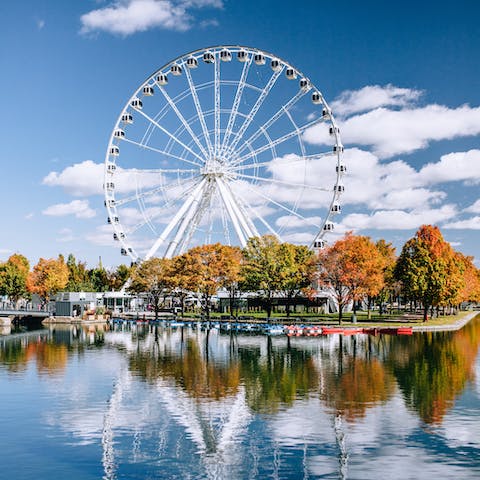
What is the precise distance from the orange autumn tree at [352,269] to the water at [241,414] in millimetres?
27357

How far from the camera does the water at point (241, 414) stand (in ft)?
77.4

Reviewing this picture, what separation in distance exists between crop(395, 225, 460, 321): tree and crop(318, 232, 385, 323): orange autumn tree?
6193 mm

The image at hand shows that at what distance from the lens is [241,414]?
104 feet

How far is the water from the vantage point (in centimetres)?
2359

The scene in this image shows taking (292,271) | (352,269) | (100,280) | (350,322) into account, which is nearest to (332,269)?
Result: (352,269)

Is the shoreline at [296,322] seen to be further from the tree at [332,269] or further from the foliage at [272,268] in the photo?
the foliage at [272,268]

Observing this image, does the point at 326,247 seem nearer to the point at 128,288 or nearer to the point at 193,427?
the point at 128,288

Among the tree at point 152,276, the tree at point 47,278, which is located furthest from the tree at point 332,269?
the tree at point 47,278

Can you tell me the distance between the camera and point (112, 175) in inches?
3701

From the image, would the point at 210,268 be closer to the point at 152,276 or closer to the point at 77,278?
the point at 152,276

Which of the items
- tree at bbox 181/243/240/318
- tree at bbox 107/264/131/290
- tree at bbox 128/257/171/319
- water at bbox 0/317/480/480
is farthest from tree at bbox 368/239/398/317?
tree at bbox 107/264/131/290

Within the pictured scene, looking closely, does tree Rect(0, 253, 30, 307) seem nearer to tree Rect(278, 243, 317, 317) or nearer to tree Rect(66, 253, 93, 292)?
tree Rect(66, 253, 93, 292)

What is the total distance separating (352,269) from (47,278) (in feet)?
236

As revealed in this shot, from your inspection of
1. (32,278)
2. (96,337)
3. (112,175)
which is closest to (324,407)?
(96,337)
